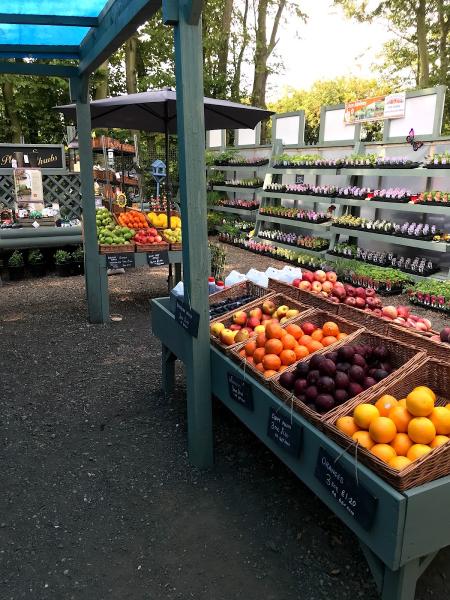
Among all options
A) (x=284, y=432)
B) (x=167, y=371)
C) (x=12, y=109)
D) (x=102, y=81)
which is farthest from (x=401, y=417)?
(x=12, y=109)

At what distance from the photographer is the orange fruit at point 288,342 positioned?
2787 millimetres

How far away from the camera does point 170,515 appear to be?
8.95 feet

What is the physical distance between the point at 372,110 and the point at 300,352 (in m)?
8.25

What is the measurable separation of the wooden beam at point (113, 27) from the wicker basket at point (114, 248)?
2.00 metres

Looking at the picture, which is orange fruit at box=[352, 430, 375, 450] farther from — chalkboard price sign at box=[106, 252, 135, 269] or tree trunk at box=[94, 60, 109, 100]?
tree trunk at box=[94, 60, 109, 100]

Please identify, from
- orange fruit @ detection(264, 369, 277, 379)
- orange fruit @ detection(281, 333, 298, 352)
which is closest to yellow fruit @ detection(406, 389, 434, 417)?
orange fruit @ detection(264, 369, 277, 379)

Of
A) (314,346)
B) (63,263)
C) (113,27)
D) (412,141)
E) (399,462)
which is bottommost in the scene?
(63,263)

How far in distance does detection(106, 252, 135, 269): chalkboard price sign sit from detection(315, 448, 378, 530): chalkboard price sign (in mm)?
4443

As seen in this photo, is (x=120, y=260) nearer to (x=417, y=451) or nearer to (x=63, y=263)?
(x=63, y=263)

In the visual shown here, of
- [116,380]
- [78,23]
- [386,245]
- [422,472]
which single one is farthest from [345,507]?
[386,245]

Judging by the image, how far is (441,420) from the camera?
198 cm

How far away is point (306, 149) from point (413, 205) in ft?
13.4

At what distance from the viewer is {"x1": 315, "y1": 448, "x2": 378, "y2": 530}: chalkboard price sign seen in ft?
5.83

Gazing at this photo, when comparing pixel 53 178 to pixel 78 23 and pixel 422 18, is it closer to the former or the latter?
pixel 78 23
